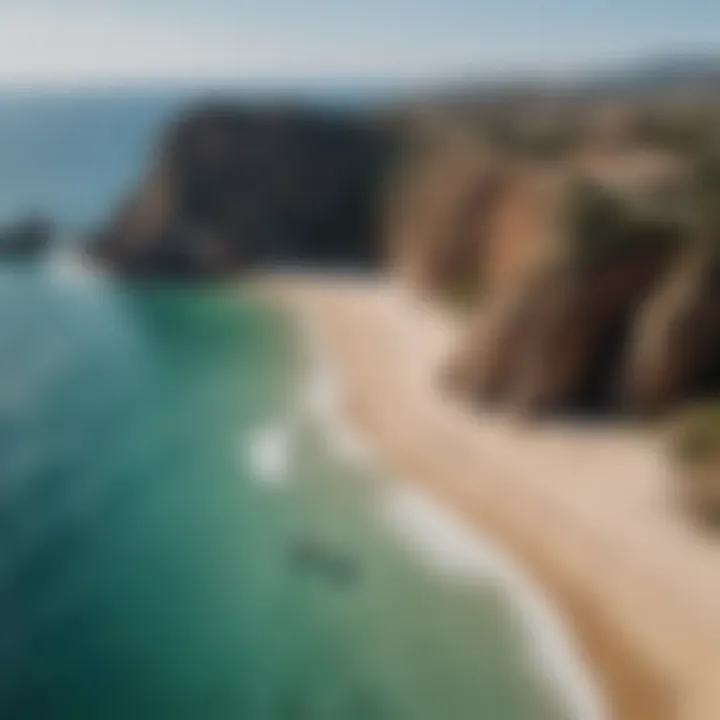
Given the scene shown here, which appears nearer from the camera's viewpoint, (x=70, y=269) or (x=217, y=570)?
(x=217, y=570)

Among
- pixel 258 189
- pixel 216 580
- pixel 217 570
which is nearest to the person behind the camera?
pixel 216 580

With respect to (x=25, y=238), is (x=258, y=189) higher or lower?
higher

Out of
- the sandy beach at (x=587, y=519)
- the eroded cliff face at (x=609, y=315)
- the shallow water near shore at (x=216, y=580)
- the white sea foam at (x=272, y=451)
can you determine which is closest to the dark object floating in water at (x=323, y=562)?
the shallow water near shore at (x=216, y=580)

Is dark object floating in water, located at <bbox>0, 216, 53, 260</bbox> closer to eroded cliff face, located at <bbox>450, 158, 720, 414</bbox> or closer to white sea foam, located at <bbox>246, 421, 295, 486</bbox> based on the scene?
white sea foam, located at <bbox>246, 421, 295, 486</bbox>

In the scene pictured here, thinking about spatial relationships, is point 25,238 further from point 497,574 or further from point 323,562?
point 497,574

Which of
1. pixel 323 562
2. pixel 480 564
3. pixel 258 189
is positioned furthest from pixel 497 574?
pixel 258 189

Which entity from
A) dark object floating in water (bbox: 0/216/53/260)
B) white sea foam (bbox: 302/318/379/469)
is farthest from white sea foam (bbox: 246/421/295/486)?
dark object floating in water (bbox: 0/216/53/260)
